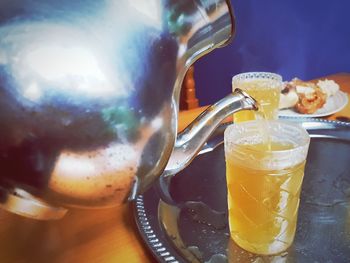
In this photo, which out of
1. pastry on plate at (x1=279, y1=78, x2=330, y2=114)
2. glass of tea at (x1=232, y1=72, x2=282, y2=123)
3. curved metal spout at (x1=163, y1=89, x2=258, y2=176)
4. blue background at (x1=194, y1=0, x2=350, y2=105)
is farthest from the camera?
blue background at (x1=194, y1=0, x2=350, y2=105)

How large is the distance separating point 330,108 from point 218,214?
0.52 metres

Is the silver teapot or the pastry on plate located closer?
the silver teapot

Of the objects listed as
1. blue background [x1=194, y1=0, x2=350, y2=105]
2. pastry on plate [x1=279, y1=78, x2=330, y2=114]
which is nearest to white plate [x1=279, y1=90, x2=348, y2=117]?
pastry on plate [x1=279, y1=78, x2=330, y2=114]

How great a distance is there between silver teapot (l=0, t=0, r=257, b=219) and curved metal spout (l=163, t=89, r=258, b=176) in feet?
0.20

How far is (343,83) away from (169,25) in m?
0.96

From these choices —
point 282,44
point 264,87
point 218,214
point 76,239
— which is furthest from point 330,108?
point 282,44

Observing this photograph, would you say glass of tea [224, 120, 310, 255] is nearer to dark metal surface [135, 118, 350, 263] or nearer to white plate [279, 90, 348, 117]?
dark metal surface [135, 118, 350, 263]

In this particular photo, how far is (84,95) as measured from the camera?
39cm

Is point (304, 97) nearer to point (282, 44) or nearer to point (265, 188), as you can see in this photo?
point (265, 188)

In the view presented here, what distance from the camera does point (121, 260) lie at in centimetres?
52

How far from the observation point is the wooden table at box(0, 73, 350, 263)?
1.73ft

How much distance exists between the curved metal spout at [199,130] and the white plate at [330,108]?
470 mm

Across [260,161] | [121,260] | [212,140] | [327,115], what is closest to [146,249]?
[121,260]

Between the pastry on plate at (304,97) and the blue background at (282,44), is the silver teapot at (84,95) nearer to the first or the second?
the pastry on plate at (304,97)
